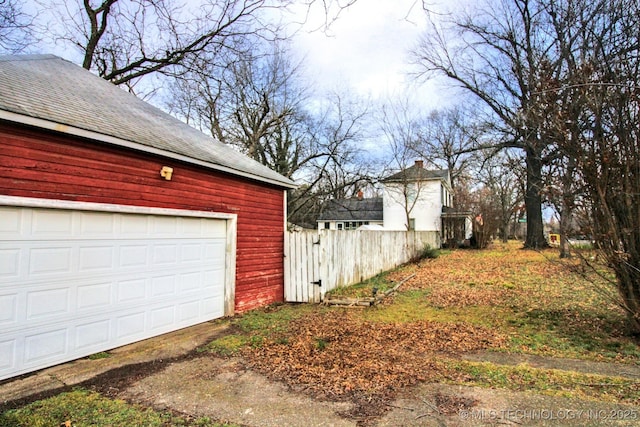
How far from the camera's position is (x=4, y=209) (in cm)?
404

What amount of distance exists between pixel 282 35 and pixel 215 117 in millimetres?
16126

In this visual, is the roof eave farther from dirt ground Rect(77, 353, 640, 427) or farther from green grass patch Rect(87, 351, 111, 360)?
dirt ground Rect(77, 353, 640, 427)

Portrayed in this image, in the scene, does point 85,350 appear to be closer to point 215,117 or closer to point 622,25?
point 622,25

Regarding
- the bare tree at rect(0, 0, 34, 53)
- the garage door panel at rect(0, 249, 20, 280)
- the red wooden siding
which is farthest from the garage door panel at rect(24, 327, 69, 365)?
the bare tree at rect(0, 0, 34, 53)

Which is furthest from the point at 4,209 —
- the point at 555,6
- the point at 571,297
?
the point at 571,297

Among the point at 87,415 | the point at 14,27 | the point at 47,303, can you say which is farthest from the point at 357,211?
the point at 87,415

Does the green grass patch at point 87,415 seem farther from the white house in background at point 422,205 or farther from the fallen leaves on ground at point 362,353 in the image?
the white house in background at point 422,205

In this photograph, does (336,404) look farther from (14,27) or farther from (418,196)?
(418,196)

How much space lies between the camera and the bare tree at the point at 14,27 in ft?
33.5

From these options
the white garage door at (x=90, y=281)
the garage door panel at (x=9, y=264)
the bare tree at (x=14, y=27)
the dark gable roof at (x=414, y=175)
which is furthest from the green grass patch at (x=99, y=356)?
the dark gable roof at (x=414, y=175)

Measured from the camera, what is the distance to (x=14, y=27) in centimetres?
1063

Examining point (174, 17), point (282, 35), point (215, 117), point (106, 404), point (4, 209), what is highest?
point (215, 117)

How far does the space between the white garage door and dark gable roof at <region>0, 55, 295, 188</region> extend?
3.56 ft

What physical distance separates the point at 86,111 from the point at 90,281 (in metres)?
2.51
